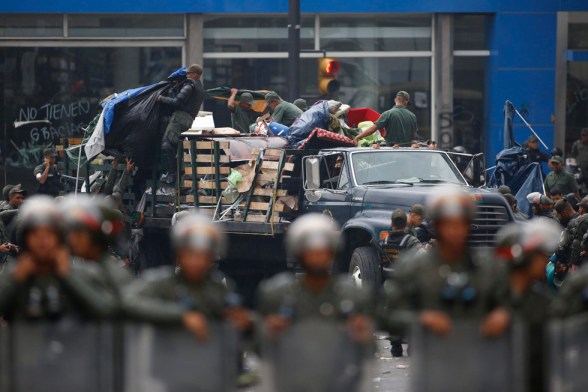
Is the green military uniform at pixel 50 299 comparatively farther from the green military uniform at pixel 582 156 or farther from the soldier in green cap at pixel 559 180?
the green military uniform at pixel 582 156

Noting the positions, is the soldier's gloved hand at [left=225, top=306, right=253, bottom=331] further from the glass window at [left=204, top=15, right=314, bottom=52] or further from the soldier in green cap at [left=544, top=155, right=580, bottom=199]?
the glass window at [left=204, top=15, right=314, bottom=52]

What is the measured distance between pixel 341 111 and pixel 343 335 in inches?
496

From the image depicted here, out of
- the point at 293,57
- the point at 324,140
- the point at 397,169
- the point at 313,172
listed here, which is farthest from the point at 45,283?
the point at 293,57

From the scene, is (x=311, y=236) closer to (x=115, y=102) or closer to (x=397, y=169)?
(x=397, y=169)

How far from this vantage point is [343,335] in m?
6.69

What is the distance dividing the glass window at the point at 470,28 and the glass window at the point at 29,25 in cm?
809

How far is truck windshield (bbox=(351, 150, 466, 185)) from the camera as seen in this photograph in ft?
54.5

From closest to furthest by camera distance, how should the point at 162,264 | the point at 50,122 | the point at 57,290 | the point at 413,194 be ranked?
the point at 57,290, the point at 413,194, the point at 162,264, the point at 50,122

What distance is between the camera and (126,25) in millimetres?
28859

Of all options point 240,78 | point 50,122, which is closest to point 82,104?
point 50,122

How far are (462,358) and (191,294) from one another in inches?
51.5

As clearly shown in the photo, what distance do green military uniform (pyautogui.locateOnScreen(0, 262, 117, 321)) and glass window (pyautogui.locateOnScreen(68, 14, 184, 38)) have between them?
2251 cm

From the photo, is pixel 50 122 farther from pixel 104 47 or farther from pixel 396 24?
pixel 396 24

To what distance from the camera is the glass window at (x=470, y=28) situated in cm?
2903
